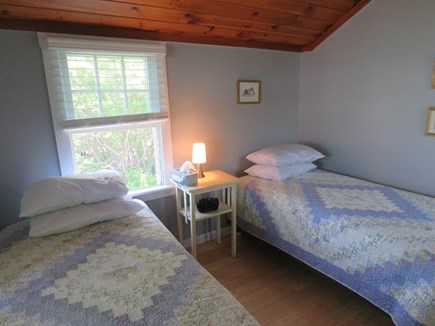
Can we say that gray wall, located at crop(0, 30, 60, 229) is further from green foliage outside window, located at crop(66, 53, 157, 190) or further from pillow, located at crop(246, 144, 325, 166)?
pillow, located at crop(246, 144, 325, 166)

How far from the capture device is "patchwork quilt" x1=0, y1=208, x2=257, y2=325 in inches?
39.6

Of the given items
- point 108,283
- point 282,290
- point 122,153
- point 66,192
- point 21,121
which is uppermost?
point 21,121

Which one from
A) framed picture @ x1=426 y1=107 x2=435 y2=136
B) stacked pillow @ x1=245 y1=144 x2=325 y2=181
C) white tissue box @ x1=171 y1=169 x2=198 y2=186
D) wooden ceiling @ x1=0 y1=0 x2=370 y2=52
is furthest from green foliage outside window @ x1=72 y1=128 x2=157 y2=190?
framed picture @ x1=426 y1=107 x2=435 y2=136

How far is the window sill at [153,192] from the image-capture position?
7.76 ft

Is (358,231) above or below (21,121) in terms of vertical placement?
below

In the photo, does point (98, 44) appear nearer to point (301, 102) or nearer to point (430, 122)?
point (301, 102)

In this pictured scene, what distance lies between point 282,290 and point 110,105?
1.94 meters

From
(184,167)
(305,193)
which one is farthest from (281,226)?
(184,167)

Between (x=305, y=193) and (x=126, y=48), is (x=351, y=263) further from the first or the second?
(x=126, y=48)

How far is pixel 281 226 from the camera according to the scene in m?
2.20

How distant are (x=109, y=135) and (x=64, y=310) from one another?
4.81 ft

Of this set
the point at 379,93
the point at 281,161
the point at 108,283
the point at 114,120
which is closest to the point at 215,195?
the point at 281,161

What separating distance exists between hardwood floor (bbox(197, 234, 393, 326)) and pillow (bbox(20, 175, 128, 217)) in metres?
1.13

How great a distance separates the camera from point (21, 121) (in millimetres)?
1869
